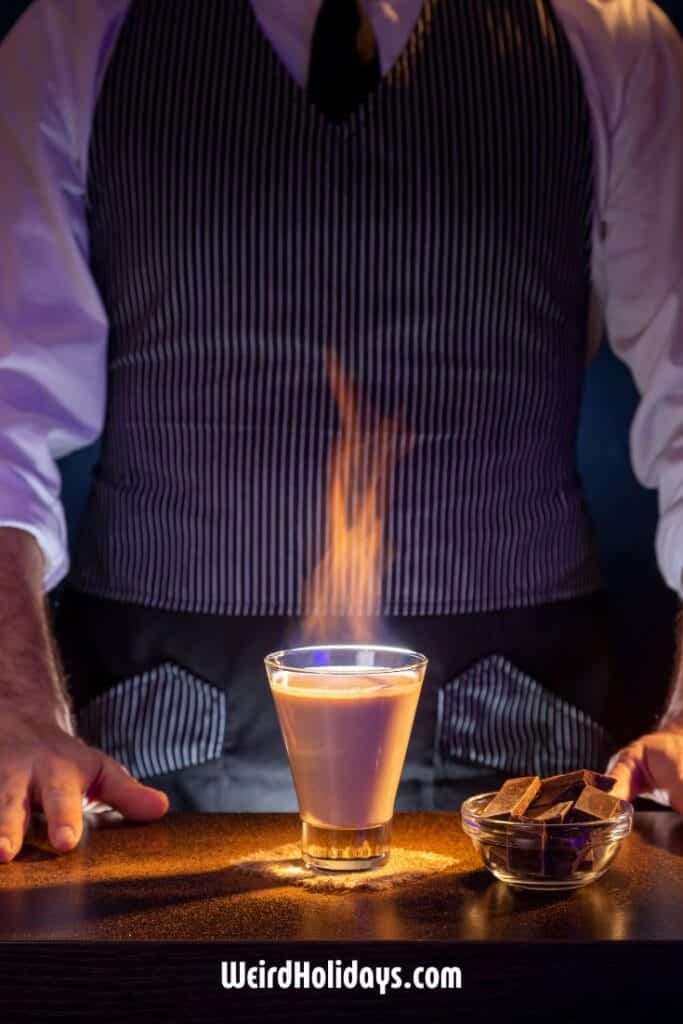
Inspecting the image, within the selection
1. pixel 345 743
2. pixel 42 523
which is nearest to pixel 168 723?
pixel 42 523

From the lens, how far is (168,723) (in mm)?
2061

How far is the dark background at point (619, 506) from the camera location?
2.64 metres

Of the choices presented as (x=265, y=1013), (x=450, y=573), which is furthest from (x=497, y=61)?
(x=265, y=1013)

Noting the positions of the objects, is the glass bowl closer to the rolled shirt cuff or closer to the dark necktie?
the rolled shirt cuff

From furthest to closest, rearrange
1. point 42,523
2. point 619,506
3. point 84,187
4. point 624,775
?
point 619,506 < point 84,187 < point 42,523 < point 624,775

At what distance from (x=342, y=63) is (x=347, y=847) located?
4.17 ft

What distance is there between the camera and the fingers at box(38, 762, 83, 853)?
52.8 inches

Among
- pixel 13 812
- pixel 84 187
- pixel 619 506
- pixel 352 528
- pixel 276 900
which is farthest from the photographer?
pixel 619 506

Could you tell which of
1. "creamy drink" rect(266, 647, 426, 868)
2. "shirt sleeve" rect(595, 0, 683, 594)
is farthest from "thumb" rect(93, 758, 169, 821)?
"shirt sleeve" rect(595, 0, 683, 594)

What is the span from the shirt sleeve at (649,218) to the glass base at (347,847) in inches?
41.3

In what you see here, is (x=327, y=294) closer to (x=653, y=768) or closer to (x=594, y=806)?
(x=653, y=768)

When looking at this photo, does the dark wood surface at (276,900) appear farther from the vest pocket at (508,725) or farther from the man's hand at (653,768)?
the vest pocket at (508,725)

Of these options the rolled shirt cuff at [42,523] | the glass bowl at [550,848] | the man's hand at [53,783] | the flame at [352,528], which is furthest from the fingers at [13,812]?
the flame at [352,528]

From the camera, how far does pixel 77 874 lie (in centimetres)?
125
